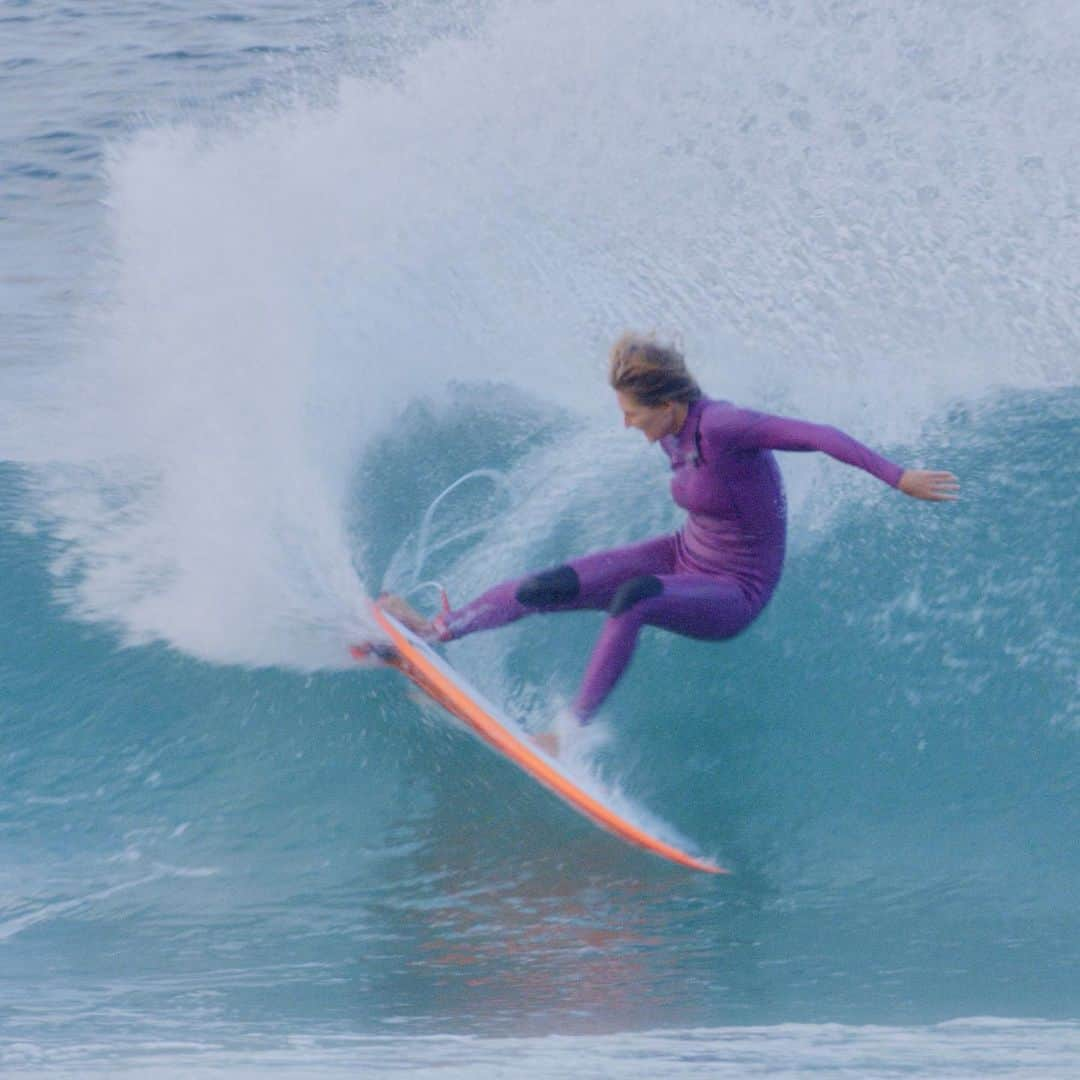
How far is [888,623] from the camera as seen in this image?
4.59m

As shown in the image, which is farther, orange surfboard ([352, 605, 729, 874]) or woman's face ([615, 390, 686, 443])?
orange surfboard ([352, 605, 729, 874])

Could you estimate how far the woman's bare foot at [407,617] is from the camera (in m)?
4.21

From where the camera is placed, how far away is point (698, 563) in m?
3.93

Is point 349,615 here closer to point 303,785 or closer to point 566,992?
point 303,785

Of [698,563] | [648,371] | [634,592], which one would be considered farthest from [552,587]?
[648,371]

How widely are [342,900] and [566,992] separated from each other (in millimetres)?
808

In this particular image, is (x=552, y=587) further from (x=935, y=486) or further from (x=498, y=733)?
(x=935, y=486)

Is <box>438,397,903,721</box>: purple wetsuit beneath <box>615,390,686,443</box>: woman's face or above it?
beneath

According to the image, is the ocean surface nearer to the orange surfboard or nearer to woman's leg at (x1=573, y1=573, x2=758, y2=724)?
the orange surfboard

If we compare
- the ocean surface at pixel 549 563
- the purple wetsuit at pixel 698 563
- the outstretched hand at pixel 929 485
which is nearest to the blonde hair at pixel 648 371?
the purple wetsuit at pixel 698 563

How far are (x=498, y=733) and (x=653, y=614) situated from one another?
1.70ft

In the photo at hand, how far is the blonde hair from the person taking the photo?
3.59m

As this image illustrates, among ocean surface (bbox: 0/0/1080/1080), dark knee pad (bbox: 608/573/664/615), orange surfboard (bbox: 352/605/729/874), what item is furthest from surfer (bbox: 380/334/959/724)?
ocean surface (bbox: 0/0/1080/1080)

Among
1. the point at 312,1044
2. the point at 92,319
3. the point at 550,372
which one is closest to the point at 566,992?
the point at 312,1044
